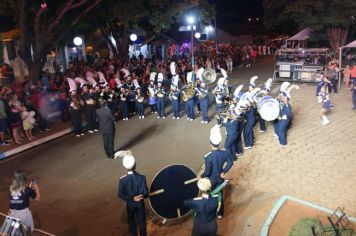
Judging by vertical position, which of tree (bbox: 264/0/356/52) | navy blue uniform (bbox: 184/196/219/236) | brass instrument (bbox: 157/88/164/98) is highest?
tree (bbox: 264/0/356/52)

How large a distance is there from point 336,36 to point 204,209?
89.0 ft

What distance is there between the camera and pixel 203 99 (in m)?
14.4

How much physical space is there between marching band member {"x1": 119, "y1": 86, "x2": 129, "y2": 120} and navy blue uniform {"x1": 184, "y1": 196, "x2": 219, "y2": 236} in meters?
9.82

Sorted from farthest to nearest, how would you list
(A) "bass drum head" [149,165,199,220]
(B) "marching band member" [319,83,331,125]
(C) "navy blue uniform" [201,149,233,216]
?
1. (B) "marching band member" [319,83,331,125]
2. (C) "navy blue uniform" [201,149,233,216]
3. (A) "bass drum head" [149,165,199,220]

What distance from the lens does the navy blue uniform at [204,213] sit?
5.86m

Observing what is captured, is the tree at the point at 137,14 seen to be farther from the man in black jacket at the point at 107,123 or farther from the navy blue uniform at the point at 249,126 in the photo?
the navy blue uniform at the point at 249,126

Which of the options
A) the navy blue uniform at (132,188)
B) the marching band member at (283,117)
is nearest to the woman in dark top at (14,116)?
the navy blue uniform at (132,188)

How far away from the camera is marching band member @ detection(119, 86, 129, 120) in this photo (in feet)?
50.1

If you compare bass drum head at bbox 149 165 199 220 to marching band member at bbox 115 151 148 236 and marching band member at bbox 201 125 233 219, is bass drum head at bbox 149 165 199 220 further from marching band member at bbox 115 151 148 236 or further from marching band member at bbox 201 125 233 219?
marching band member at bbox 201 125 233 219

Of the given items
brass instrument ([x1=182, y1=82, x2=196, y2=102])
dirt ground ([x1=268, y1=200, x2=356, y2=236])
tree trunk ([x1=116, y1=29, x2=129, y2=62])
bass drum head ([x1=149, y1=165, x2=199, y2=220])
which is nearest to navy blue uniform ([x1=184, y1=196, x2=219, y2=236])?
bass drum head ([x1=149, y1=165, x2=199, y2=220])

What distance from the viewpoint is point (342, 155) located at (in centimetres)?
1051

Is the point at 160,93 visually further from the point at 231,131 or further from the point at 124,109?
the point at 231,131

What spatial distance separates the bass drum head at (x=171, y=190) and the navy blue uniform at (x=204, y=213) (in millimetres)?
893

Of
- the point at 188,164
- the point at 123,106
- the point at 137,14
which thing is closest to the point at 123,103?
the point at 123,106
